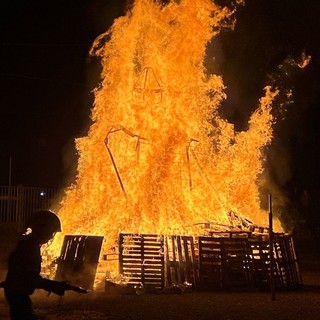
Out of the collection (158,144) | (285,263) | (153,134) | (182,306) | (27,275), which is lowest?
(27,275)

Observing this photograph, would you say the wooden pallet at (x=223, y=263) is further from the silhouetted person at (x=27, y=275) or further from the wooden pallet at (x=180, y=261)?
the silhouetted person at (x=27, y=275)

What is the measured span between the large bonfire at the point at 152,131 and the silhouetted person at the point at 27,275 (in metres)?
10.0

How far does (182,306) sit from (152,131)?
5541mm

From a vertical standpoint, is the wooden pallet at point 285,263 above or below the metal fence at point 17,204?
below

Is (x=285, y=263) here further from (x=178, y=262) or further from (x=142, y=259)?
(x=142, y=259)

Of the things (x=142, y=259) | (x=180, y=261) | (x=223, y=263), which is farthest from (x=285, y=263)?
(x=142, y=259)

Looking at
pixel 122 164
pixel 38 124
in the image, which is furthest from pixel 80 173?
pixel 38 124

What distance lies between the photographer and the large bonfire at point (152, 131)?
1508 centimetres

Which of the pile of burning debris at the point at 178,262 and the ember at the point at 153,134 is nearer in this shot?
the pile of burning debris at the point at 178,262

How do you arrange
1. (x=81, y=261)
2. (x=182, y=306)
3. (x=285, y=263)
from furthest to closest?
(x=285, y=263) < (x=81, y=261) < (x=182, y=306)

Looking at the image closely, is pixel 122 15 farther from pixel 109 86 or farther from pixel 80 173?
pixel 80 173

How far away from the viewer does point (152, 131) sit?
50.3 feet

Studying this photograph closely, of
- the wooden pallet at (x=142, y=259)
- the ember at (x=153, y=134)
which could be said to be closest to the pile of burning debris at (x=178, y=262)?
the wooden pallet at (x=142, y=259)

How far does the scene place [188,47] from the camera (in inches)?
619
